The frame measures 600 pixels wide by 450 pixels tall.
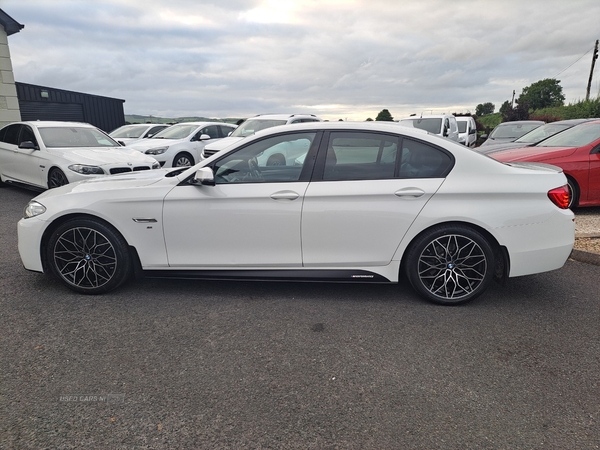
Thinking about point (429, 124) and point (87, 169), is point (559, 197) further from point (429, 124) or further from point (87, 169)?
point (429, 124)

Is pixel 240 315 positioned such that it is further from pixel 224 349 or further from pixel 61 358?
pixel 61 358

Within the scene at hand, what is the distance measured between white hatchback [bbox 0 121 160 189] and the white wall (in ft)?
20.4

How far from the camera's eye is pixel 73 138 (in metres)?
8.98

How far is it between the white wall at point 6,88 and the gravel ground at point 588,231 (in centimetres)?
1686

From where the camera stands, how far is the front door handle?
3.67 m

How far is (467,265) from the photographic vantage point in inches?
146

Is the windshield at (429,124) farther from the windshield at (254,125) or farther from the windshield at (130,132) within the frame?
the windshield at (130,132)

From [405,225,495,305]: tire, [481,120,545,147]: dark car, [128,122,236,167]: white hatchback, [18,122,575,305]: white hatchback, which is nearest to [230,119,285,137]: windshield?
[128,122,236,167]: white hatchback

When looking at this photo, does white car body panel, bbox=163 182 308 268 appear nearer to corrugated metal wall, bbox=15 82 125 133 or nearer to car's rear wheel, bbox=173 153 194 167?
car's rear wheel, bbox=173 153 194 167

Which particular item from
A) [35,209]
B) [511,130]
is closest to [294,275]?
[35,209]

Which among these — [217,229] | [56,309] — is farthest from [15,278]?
[217,229]

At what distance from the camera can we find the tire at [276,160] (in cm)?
390

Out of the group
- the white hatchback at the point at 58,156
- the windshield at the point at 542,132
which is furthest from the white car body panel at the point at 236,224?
the windshield at the point at 542,132

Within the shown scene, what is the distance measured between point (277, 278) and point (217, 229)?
27.0 inches
